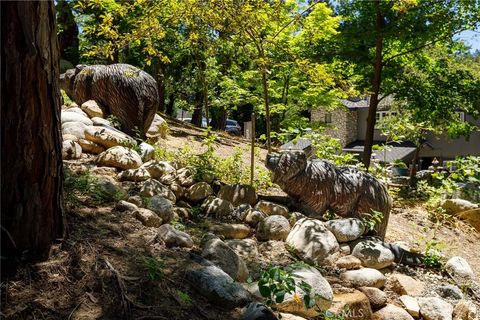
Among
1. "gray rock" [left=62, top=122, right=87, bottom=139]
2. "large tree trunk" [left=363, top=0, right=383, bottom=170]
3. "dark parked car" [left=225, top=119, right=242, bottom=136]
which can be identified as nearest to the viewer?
"gray rock" [left=62, top=122, right=87, bottom=139]

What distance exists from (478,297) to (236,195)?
10.9ft

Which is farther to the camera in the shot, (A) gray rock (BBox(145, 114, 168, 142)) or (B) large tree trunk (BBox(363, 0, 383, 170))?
(B) large tree trunk (BBox(363, 0, 383, 170))

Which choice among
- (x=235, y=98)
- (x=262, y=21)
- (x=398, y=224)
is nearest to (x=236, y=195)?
(x=262, y=21)

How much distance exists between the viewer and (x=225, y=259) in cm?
366

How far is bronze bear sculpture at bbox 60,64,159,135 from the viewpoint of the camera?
21.6ft

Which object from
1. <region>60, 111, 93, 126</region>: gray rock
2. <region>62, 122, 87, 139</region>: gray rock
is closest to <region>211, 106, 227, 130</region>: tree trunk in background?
<region>60, 111, 93, 126</region>: gray rock

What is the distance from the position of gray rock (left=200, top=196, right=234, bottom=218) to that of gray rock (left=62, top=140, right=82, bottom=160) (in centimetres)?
179

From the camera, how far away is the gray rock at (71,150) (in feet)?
17.0

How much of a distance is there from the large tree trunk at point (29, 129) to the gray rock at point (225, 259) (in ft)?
4.77

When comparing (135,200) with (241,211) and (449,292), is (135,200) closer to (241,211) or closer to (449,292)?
(241,211)

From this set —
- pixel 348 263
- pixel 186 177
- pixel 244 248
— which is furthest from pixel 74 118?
pixel 348 263

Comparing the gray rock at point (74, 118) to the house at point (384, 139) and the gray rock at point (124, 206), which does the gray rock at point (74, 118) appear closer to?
the gray rock at point (124, 206)

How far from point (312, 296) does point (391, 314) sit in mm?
1250

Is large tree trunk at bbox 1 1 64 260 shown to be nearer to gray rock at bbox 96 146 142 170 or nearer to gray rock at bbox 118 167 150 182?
gray rock at bbox 118 167 150 182
